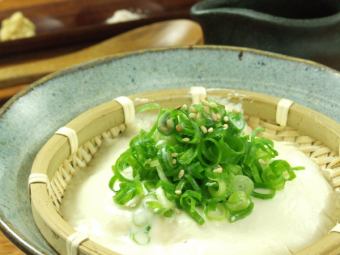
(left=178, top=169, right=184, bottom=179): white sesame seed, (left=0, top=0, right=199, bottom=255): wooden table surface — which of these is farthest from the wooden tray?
(left=178, top=169, right=184, bottom=179): white sesame seed

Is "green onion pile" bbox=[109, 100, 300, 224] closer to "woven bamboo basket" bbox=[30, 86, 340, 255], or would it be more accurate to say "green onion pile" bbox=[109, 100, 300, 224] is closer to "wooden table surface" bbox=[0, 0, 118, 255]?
"woven bamboo basket" bbox=[30, 86, 340, 255]

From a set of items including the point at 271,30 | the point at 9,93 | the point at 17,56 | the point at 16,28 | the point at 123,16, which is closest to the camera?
the point at 271,30

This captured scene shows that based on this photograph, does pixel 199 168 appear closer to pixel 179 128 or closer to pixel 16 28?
pixel 179 128

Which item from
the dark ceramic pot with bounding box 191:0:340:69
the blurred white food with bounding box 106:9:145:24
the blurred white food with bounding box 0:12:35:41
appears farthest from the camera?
the blurred white food with bounding box 106:9:145:24

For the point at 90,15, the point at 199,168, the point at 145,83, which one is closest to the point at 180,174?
the point at 199,168

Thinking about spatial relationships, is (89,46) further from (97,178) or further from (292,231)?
(292,231)

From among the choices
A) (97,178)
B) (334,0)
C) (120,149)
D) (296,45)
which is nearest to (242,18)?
(296,45)
